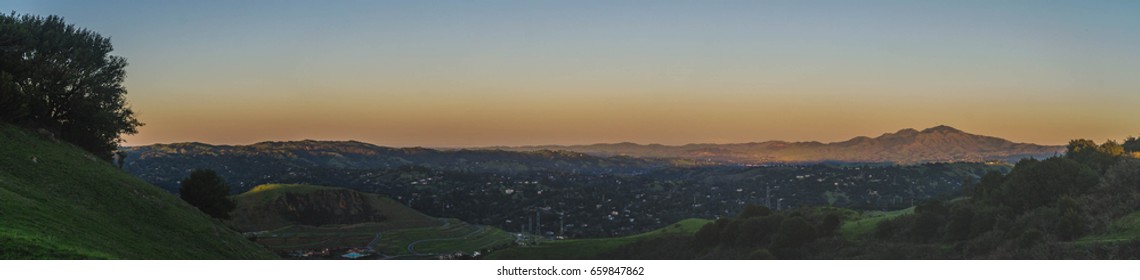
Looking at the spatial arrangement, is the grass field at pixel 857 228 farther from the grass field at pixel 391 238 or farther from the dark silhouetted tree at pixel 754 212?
the grass field at pixel 391 238

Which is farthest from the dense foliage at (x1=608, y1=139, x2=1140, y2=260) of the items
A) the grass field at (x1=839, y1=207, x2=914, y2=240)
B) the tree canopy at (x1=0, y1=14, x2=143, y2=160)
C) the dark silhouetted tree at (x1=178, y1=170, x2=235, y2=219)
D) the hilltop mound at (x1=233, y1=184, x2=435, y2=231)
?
the hilltop mound at (x1=233, y1=184, x2=435, y2=231)

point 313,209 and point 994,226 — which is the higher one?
point 994,226

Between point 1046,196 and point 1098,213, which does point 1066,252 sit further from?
point 1046,196

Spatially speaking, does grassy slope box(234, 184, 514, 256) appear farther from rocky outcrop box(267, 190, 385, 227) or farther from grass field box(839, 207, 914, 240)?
grass field box(839, 207, 914, 240)

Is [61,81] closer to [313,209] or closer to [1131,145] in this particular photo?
[313,209]

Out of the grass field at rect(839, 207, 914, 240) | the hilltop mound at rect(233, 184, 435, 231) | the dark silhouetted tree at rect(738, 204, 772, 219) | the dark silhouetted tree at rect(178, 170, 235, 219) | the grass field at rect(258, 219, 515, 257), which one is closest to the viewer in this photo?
the dark silhouetted tree at rect(178, 170, 235, 219)

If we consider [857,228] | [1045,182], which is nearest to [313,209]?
[857,228]
